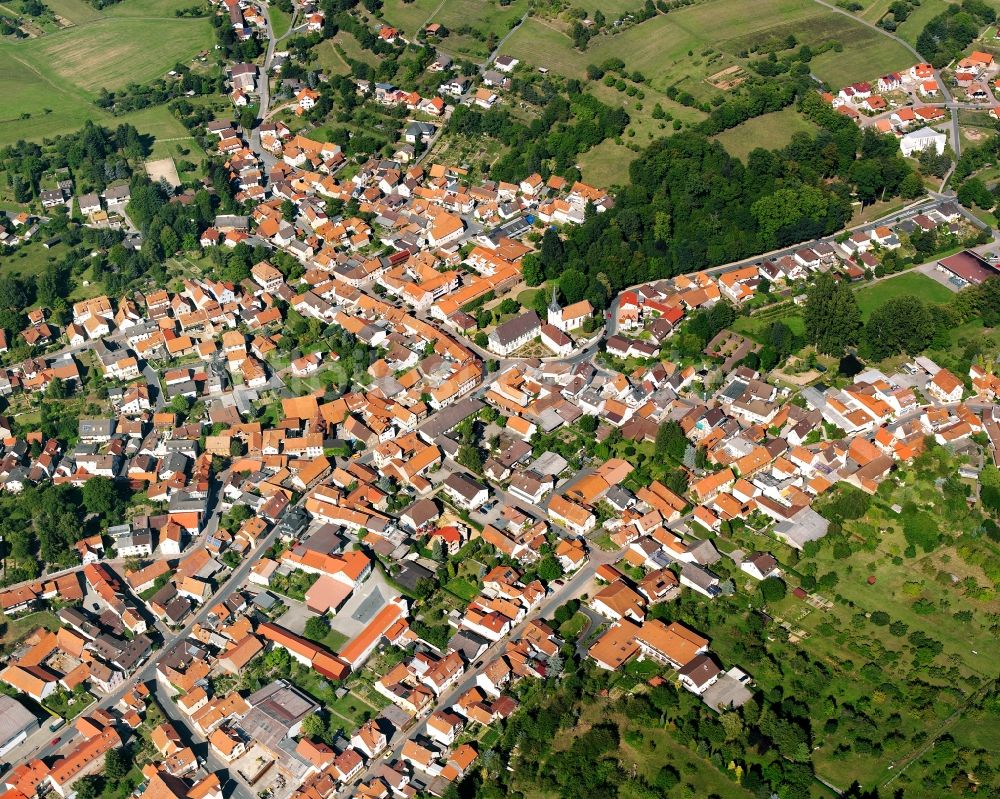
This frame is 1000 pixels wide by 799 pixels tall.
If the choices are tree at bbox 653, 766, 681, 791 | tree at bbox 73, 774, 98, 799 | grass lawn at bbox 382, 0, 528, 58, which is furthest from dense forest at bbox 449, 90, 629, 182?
tree at bbox 73, 774, 98, 799

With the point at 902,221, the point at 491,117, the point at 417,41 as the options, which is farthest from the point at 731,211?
the point at 417,41

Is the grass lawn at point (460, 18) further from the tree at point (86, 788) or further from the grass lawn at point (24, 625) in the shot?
the tree at point (86, 788)

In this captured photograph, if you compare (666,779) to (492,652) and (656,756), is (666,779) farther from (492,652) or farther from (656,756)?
(492,652)

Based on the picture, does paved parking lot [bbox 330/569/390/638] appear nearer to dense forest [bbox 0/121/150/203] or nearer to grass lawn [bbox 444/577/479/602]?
grass lawn [bbox 444/577/479/602]

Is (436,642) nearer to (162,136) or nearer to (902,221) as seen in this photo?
(902,221)

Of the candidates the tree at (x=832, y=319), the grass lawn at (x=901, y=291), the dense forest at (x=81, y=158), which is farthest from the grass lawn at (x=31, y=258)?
the grass lawn at (x=901, y=291)

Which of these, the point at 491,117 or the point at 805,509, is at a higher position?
the point at 491,117
